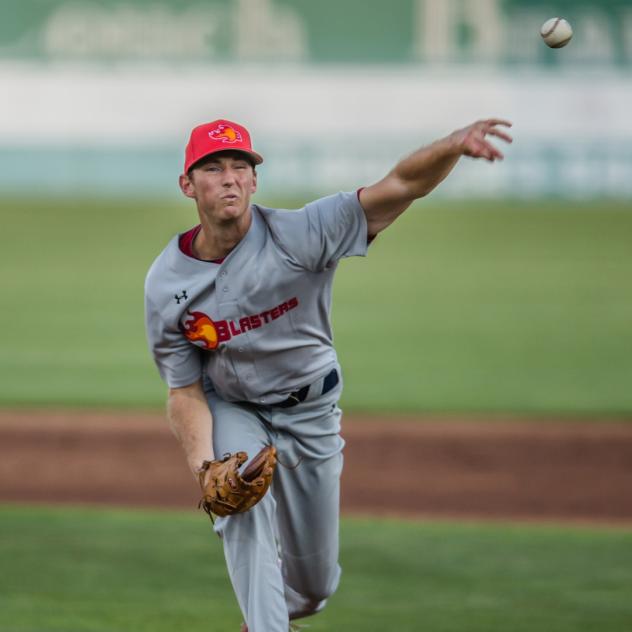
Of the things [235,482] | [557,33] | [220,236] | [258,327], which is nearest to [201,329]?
[258,327]

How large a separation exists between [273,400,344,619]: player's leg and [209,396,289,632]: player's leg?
7.6 inches

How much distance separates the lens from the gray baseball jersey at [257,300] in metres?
4.36

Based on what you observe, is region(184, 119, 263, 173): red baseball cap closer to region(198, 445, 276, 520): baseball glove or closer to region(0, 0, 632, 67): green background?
region(198, 445, 276, 520): baseball glove

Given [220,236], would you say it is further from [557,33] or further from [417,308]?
[417,308]

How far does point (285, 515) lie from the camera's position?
4727 mm

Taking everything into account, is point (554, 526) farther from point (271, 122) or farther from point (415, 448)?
point (271, 122)

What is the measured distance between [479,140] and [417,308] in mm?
12605

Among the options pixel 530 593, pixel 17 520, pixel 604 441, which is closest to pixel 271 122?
pixel 604 441

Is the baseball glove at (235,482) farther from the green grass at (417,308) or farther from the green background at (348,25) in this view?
the green background at (348,25)

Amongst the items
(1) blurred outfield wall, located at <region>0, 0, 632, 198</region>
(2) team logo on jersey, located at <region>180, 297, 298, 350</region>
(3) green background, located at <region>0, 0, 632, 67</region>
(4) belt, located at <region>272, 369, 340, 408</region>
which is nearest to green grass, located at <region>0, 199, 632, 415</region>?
(1) blurred outfield wall, located at <region>0, 0, 632, 198</region>

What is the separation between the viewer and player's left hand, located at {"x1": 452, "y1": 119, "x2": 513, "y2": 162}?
399 centimetres

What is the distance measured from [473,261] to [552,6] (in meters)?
9.13

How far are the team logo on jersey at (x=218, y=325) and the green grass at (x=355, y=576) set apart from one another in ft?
5.33

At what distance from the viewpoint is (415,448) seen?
9.40 metres
